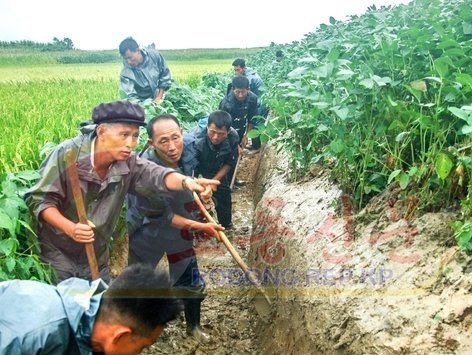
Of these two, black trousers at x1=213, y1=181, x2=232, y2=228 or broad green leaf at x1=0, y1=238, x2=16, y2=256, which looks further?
black trousers at x1=213, y1=181, x2=232, y2=228

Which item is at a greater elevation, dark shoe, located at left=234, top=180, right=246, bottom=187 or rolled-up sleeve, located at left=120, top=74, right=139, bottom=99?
rolled-up sleeve, located at left=120, top=74, right=139, bottom=99

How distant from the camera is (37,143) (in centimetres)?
427

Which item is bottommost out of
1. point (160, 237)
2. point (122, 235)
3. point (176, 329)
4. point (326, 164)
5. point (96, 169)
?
point (176, 329)

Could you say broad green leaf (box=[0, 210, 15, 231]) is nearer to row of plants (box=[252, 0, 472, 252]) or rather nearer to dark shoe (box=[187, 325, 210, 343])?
Result: dark shoe (box=[187, 325, 210, 343])

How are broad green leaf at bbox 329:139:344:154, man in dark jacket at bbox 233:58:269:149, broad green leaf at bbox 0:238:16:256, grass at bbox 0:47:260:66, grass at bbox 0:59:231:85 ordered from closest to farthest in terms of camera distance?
broad green leaf at bbox 0:238:16:256 → broad green leaf at bbox 329:139:344:154 → man in dark jacket at bbox 233:58:269:149 → grass at bbox 0:59:231:85 → grass at bbox 0:47:260:66

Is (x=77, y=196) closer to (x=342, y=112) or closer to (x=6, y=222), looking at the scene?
(x=6, y=222)

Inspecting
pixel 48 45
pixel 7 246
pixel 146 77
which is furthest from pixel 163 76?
pixel 48 45

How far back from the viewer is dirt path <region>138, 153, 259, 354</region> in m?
3.61

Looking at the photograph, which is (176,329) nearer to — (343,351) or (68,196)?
(68,196)

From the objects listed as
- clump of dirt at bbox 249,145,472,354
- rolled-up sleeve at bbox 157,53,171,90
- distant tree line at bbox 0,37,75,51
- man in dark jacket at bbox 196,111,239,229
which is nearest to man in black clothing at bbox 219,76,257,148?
rolled-up sleeve at bbox 157,53,171,90

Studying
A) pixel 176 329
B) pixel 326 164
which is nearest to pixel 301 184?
pixel 326 164

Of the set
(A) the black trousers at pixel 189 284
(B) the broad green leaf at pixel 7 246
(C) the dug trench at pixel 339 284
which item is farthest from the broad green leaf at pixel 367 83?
(B) the broad green leaf at pixel 7 246

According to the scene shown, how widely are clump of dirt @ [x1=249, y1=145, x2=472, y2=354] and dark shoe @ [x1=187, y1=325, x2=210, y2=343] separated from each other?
1.37 feet

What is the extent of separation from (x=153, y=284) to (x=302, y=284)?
1585 mm
